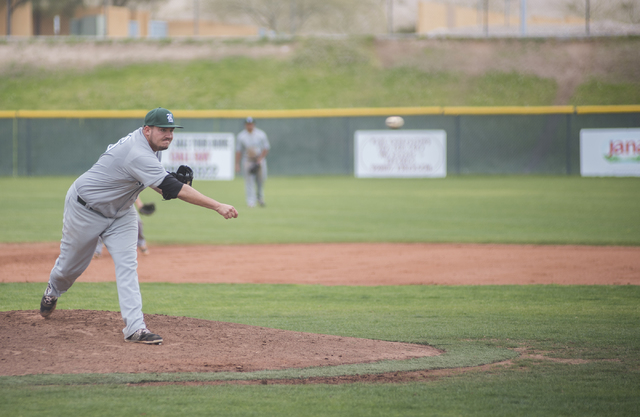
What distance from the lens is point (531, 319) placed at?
19.8 feet

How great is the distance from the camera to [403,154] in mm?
25094

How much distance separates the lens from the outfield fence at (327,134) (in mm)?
25906

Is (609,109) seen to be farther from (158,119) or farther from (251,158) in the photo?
(158,119)

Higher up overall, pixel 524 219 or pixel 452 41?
pixel 452 41

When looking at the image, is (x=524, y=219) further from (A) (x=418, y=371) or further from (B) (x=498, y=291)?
(A) (x=418, y=371)

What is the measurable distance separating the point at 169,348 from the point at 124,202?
3.62 feet

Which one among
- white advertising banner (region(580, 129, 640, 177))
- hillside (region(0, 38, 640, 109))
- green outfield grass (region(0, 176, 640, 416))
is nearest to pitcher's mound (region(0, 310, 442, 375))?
green outfield grass (region(0, 176, 640, 416))

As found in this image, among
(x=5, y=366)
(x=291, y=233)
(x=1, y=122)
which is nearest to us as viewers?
(x=5, y=366)

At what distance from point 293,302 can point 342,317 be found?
913 millimetres

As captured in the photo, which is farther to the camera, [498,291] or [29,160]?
[29,160]

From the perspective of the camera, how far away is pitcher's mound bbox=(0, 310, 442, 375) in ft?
14.2

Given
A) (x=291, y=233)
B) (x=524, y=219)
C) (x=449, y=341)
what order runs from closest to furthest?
(x=449, y=341), (x=291, y=233), (x=524, y=219)

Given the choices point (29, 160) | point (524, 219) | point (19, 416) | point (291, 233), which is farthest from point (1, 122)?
point (19, 416)

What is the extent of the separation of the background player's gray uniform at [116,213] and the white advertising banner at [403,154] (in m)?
20.5
